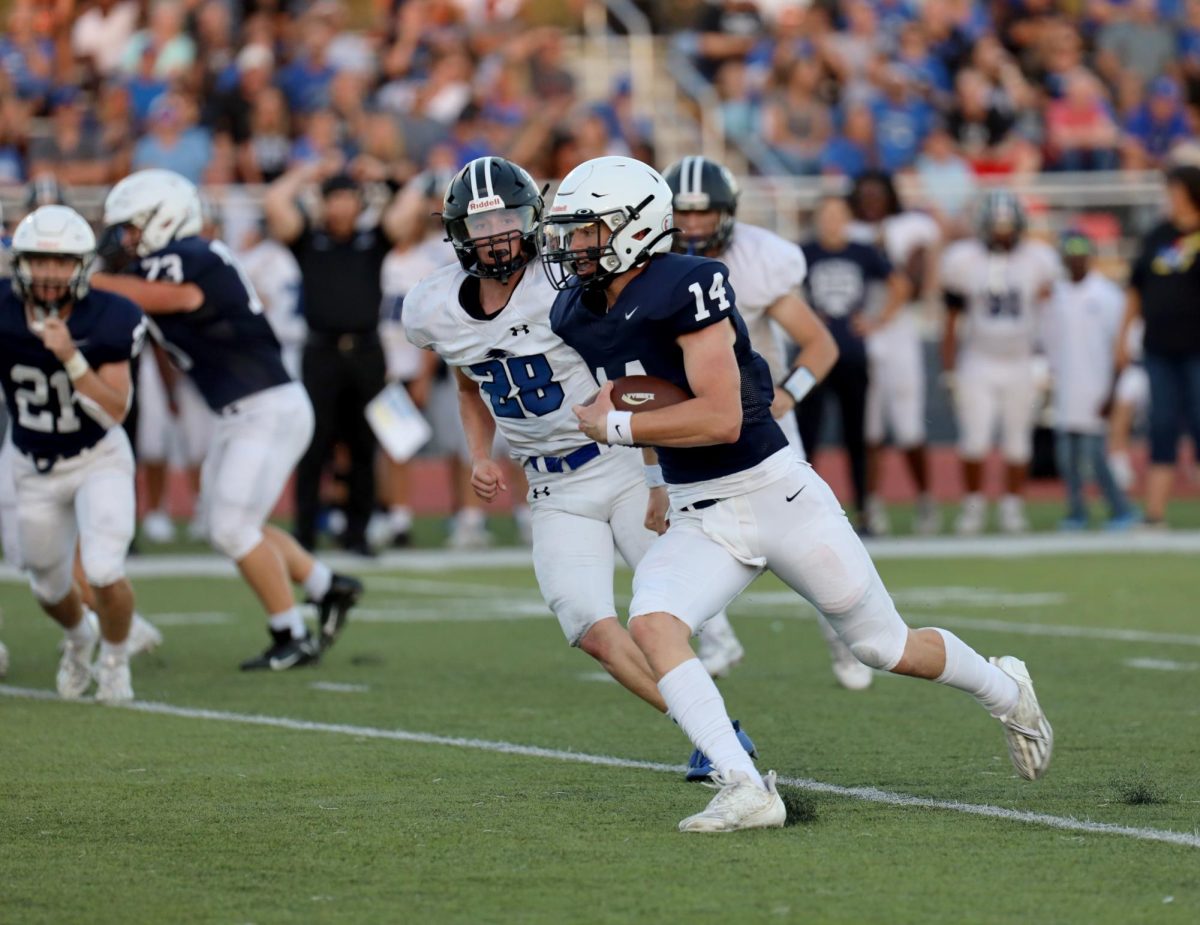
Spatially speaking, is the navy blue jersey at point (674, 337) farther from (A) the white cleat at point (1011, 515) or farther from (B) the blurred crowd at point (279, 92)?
(B) the blurred crowd at point (279, 92)

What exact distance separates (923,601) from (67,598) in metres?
4.20

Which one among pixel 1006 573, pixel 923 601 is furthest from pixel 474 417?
pixel 1006 573

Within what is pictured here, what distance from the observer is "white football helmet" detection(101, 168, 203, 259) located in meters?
7.77

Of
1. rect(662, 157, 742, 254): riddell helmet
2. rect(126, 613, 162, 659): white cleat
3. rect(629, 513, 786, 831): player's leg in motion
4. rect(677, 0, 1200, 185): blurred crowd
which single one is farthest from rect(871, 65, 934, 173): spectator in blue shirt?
rect(629, 513, 786, 831): player's leg in motion

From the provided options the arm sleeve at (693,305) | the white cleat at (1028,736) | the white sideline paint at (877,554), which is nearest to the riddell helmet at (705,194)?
the arm sleeve at (693,305)

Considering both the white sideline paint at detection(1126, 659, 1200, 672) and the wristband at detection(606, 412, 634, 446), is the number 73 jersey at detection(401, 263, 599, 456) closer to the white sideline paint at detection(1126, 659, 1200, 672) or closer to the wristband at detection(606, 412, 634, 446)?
the wristband at detection(606, 412, 634, 446)

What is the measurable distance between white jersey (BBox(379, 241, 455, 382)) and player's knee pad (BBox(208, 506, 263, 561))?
515cm

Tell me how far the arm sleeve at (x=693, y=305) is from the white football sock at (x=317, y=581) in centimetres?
360

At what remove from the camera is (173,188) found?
7812 mm

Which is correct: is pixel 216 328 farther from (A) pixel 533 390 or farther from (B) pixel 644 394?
(B) pixel 644 394

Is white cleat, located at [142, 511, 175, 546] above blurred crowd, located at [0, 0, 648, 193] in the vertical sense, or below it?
below

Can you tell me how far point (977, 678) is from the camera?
5.10 metres

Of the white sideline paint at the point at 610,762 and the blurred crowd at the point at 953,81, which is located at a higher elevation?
the blurred crowd at the point at 953,81

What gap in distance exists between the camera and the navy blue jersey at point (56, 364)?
686 cm
